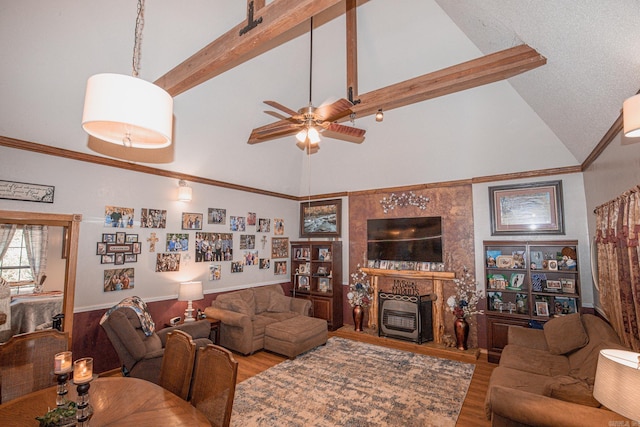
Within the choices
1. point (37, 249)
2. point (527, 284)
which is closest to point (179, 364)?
point (527, 284)

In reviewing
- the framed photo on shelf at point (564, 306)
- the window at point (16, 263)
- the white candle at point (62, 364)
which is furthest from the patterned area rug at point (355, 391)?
the window at point (16, 263)

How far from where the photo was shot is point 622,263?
8.95ft

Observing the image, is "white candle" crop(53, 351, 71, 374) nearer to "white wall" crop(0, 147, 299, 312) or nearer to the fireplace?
"white wall" crop(0, 147, 299, 312)

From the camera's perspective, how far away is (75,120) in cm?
364

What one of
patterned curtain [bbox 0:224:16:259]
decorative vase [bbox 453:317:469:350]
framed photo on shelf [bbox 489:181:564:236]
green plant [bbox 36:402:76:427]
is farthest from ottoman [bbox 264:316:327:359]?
patterned curtain [bbox 0:224:16:259]

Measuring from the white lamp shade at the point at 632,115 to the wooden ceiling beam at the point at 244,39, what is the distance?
185 cm

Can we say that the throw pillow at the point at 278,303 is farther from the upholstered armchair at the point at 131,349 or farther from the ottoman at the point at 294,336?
the upholstered armchair at the point at 131,349

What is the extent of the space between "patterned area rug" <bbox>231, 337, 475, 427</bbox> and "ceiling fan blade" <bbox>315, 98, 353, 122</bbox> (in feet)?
10.7

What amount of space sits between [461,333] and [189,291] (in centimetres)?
451

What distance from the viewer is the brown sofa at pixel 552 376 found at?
78.2 inches

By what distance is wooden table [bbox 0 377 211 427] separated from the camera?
5.38 feet

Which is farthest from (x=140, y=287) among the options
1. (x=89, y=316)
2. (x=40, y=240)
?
(x=40, y=240)

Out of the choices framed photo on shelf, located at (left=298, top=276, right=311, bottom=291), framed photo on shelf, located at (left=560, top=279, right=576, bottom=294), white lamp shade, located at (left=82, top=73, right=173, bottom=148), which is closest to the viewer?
white lamp shade, located at (left=82, top=73, right=173, bottom=148)

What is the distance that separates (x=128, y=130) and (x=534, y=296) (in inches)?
221
